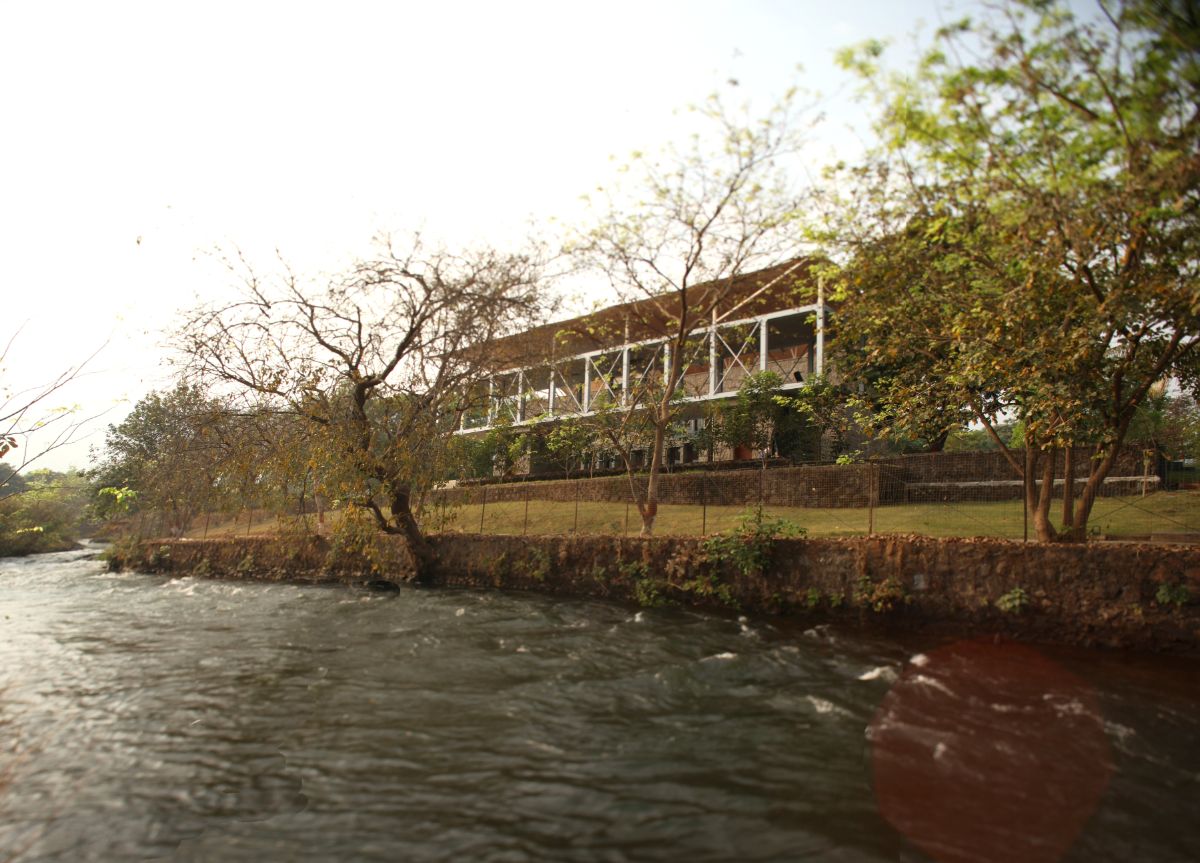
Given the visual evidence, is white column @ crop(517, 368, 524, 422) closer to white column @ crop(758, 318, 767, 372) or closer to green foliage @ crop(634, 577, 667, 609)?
green foliage @ crop(634, 577, 667, 609)

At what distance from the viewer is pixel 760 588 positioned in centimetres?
1364

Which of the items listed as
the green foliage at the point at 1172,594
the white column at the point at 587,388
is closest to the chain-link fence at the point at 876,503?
the green foliage at the point at 1172,594

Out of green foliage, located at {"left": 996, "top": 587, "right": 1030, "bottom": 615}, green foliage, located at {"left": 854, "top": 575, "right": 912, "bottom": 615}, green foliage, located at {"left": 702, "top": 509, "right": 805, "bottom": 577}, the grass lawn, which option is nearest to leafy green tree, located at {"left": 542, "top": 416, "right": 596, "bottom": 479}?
the grass lawn

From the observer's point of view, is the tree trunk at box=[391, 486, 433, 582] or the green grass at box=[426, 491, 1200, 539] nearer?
the green grass at box=[426, 491, 1200, 539]

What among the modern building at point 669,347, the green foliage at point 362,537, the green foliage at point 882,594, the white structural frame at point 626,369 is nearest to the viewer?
the green foliage at point 882,594

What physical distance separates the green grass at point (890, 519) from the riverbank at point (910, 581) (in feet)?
5.09

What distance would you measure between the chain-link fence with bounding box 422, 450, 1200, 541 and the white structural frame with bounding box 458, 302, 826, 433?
2902 mm

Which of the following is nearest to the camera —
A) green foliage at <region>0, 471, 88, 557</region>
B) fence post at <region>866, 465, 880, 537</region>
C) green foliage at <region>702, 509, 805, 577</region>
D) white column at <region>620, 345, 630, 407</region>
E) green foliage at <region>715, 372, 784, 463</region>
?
green foliage at <region>702, 509, 805, 577</region>

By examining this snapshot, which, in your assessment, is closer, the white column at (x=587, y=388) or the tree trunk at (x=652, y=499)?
the tree trunk at (x=652, y=499)

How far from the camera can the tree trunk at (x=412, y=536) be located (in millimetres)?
18656

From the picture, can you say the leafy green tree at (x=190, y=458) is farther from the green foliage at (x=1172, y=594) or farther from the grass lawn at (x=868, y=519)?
the green foliage at (x=1172, y=594)

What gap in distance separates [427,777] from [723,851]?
2388 millimetres

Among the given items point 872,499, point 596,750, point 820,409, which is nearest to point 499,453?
point 820,409

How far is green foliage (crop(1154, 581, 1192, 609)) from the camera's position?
32.4 feet
